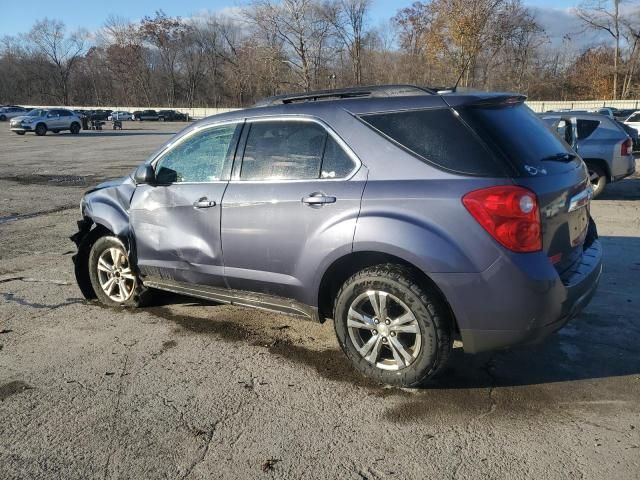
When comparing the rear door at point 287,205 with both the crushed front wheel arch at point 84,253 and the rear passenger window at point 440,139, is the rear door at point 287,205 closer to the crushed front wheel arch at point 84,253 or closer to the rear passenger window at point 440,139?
the rear passenger window at point 440,139

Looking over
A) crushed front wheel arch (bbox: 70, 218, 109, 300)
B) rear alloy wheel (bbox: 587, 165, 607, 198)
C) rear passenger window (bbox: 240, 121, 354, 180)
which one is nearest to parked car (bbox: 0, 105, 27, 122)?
rear alloy wheel (bbox: 587, 165, 607, 198)

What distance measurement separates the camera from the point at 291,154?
151 inches

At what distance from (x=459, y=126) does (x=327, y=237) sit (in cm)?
A: 107

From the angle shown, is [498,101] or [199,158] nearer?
[498,101]

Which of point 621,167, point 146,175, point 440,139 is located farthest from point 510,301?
point 621,167

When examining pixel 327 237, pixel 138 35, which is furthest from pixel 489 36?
pixel 138 35

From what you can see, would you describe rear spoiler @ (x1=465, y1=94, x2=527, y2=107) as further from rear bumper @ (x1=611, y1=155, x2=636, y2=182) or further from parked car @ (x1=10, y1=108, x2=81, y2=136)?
parked car @ (x1=10, y1=108, x2=81, y2=136)

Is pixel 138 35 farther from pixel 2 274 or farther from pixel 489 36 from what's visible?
pixel 2 274

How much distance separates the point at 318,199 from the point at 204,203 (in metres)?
1.07

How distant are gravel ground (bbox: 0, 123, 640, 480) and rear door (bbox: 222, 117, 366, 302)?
0.67 metres

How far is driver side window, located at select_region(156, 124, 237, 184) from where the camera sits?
4223 mm

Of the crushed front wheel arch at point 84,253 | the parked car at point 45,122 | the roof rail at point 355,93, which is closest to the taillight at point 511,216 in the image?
the roof rail at point 355,93

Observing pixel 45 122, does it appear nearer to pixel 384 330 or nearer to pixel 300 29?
pixel 300 29

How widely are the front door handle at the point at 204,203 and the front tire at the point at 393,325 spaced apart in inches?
49.8
